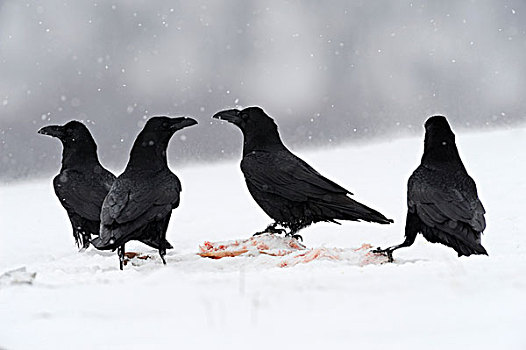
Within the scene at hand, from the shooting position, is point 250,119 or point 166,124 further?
point 250,119

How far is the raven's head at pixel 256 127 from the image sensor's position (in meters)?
6.81

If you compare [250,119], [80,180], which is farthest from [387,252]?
[80,180]

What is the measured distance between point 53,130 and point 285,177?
319 centimetres

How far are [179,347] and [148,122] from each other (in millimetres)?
4263

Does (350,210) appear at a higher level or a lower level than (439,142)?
lower

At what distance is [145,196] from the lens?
5648mm

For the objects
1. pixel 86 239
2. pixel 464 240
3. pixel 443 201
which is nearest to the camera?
pixel 464 240

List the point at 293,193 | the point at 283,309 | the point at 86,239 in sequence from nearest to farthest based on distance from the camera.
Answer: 1. the point at 283,309
2. the point at 293,193
3. the point at 86,239

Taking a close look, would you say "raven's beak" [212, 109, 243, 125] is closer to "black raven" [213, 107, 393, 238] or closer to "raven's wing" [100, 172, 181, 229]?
"black raven" [213, 107, 393, 238]

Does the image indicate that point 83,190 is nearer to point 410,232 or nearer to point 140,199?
point 140,199

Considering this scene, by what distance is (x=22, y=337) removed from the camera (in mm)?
2475

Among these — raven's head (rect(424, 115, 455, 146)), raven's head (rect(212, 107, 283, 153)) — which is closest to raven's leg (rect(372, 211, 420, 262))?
raven's head (rect(424, 115, 455, 146))

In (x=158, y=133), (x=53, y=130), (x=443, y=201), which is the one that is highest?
(x=53, y=130)

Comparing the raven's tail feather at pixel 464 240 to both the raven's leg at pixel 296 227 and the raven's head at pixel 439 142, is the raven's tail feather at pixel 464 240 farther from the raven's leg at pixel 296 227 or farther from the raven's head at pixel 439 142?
the raven's leg at pixel 296 227
